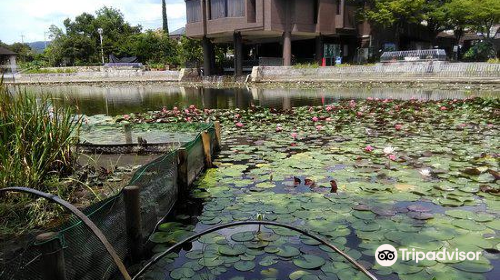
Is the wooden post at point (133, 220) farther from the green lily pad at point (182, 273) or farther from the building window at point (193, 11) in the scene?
the building window at point (193, 11)

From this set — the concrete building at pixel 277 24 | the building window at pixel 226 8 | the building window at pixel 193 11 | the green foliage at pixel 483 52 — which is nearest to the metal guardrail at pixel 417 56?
the concrete building at pixel 277 24

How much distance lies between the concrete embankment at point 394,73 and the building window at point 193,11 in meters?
9.07

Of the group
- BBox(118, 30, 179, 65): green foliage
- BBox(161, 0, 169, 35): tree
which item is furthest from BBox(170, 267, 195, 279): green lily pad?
BBox(161, 0, 169, 35): tree

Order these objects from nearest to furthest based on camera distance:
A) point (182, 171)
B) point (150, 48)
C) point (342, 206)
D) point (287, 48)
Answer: point (342, 206) → point (182, 171) → point (287, 48) → point (150, 48)

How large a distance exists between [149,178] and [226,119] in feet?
22.2

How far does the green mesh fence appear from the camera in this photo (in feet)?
6.20

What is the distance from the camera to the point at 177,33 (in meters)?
61.2

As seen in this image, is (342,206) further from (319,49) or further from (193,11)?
(193,11)

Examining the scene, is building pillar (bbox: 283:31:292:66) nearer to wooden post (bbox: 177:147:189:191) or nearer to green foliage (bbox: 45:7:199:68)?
green foliage (bbox: 45:7:199:68)

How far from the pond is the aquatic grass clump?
1.58m

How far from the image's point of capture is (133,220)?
2.94m

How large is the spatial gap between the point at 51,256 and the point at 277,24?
3175 cm

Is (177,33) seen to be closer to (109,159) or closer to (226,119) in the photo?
(226,119)

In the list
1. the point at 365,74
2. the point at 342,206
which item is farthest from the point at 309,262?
the point at 365,74
